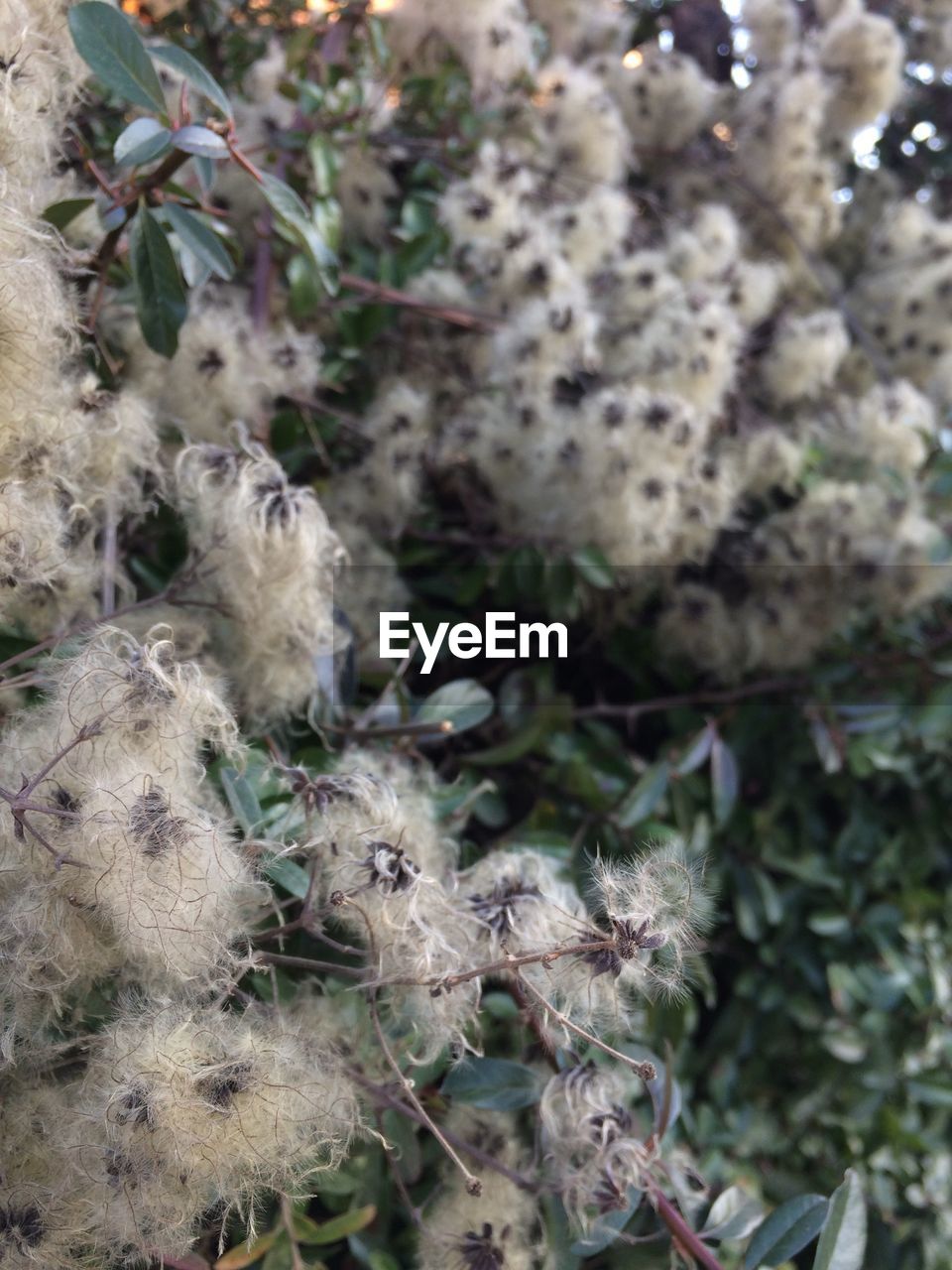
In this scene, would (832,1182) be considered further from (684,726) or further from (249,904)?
(249,904)

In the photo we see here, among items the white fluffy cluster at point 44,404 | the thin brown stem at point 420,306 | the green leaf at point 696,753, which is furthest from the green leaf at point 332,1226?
the thin brown stem at point 420,306

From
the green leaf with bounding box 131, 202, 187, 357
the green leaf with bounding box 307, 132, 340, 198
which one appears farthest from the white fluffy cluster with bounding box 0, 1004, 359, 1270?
the green leaf with bounding box 307, 132, 340, 198

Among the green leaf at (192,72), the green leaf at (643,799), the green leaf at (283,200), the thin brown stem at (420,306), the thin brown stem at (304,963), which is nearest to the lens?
the thin brown stem at (304,963)

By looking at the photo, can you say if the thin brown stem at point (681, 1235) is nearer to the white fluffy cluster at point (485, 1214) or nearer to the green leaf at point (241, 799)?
the white fluffy cluster at point (485, 1214)

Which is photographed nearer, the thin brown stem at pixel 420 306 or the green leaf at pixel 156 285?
the green leaf at pixel 156 285

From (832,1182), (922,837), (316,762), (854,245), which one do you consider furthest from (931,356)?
(316,762)

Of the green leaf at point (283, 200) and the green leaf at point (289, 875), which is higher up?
the green leaf at point (283, 200)

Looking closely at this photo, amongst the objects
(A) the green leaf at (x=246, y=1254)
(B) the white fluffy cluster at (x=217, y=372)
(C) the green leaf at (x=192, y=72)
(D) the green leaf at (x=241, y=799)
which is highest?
(C) the green leaf at (x=192, y=72)
